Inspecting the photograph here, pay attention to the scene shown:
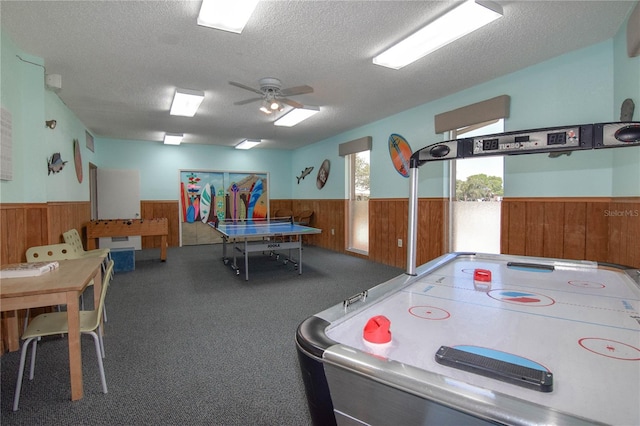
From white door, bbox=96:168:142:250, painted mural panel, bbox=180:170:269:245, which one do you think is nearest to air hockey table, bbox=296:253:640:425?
white door, bbox=96:168:142:250

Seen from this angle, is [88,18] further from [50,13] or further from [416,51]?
[416,51]

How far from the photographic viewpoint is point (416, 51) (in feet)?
9.81

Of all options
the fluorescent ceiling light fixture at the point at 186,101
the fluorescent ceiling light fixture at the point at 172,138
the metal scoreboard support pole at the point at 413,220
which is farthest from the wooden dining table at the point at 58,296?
the fluorescent ceiling light fixture at the point at 172,138

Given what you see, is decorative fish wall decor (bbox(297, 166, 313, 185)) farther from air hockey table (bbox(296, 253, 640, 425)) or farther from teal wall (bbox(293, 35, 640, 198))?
air hockey table (bbox(296, 253, 640, 425))

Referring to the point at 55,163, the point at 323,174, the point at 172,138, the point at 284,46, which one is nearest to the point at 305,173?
the point at 323,174

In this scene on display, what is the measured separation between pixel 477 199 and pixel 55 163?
17.9 ft

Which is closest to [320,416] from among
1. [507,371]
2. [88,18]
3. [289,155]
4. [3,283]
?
[507,371]

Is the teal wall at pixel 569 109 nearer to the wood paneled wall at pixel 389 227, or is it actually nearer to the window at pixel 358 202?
the wood paneled wall at pixel 389 227

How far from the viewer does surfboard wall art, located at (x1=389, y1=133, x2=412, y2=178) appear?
5074 millimetres

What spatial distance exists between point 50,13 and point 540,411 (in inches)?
144

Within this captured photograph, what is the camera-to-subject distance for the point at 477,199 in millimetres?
4203

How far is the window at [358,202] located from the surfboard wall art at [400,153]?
84 centimetres

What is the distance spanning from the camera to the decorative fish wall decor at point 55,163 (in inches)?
150

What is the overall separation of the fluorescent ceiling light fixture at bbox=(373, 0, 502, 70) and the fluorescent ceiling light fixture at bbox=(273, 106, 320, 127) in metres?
1.68
